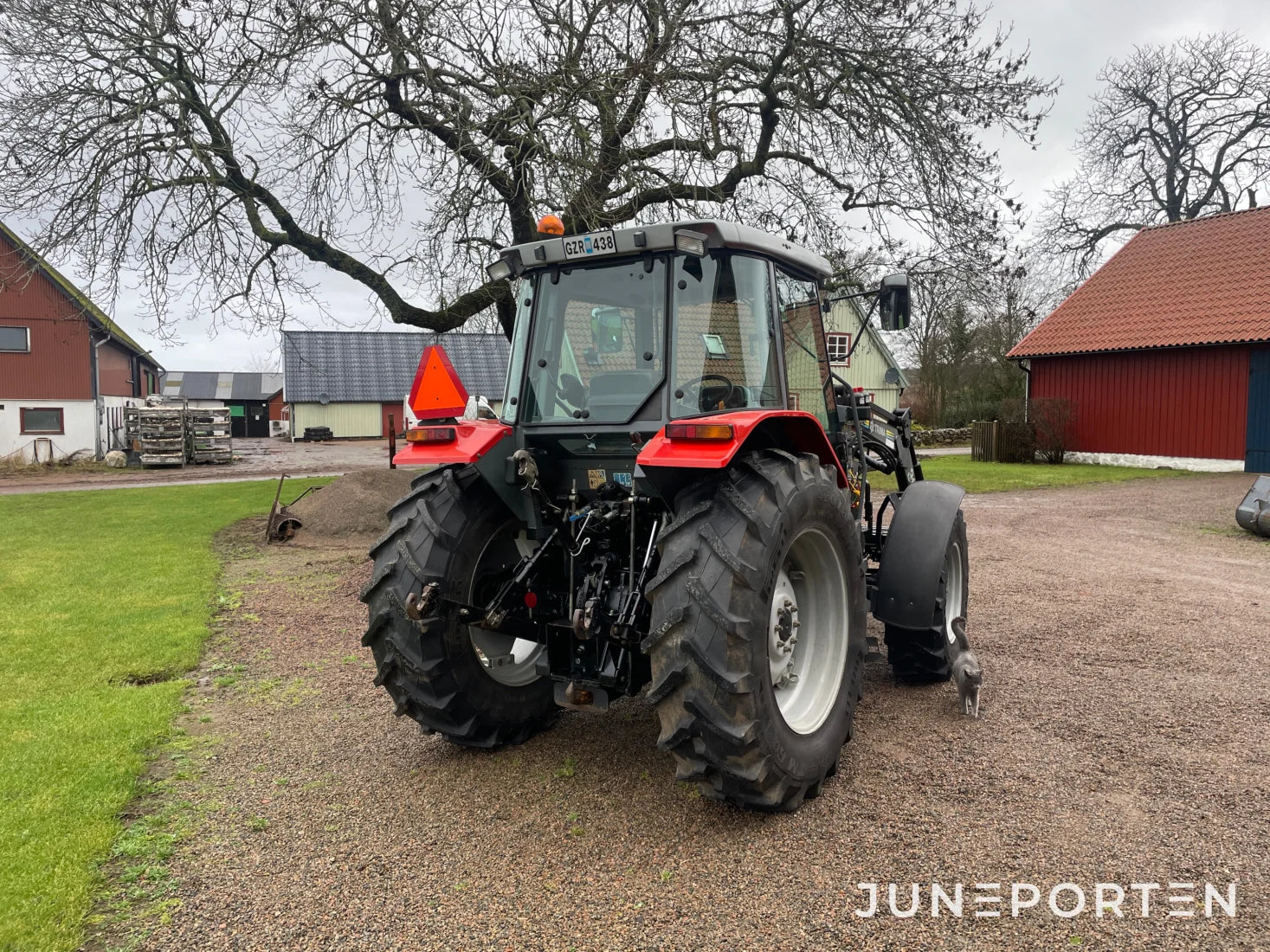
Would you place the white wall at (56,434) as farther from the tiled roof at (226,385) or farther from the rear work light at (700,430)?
the tiled roof at (226,385)

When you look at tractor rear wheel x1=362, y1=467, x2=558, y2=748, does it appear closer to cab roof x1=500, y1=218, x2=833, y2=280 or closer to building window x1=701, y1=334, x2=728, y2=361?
cab roof x1=500, y1=218, x2=833, y2=280

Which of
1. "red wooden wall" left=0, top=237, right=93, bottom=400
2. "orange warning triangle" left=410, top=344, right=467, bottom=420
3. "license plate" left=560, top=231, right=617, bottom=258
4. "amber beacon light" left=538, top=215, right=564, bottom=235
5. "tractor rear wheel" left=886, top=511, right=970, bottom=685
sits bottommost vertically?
"tractor rear wheel" left=886, top=511, right=970, bottom=685

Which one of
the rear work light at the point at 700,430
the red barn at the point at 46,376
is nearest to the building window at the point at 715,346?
the rear work light at the point at 700,430

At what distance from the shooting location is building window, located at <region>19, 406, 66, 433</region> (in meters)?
25.9

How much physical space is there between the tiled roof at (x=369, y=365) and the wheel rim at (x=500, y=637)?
3933 cm

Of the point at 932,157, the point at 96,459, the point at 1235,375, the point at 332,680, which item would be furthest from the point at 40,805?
the point at 96,459

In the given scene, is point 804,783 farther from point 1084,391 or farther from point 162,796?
point 1084,391

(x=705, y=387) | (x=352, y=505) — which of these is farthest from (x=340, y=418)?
(x=705, y=387)

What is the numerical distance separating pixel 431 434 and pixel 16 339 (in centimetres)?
2915

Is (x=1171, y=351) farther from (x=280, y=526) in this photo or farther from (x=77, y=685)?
(x=77, y=685)

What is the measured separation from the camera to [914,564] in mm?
4262

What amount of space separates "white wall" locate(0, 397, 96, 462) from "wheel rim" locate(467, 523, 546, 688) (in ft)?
88.8

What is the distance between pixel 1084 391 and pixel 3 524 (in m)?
22.4

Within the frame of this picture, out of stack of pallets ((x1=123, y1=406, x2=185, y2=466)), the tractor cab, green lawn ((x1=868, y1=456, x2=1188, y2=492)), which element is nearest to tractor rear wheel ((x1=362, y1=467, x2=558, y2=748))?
the tractor cab
